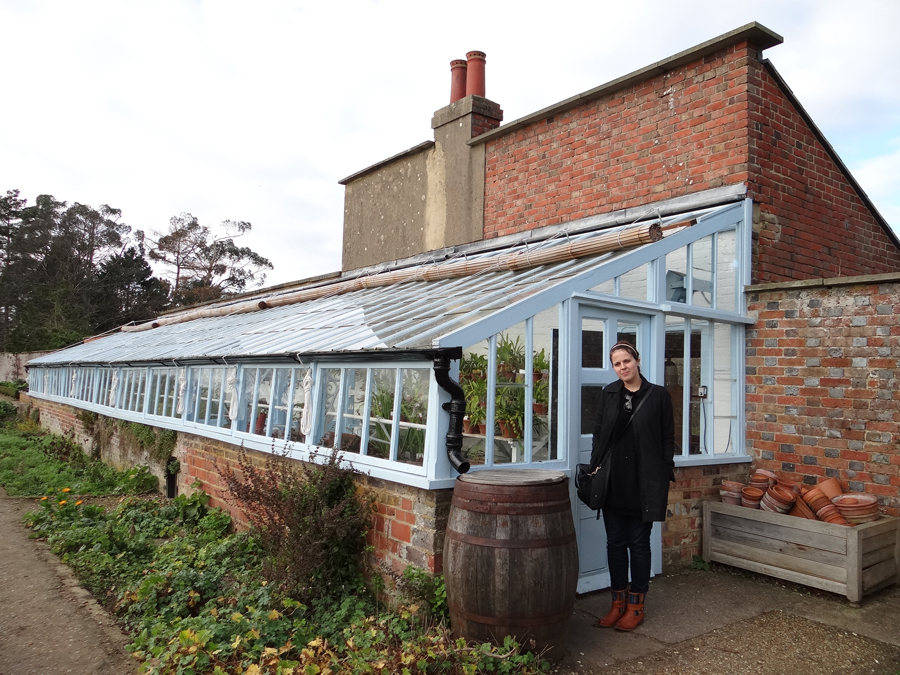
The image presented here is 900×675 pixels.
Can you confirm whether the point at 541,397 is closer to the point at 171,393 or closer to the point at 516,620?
the point at 516,620

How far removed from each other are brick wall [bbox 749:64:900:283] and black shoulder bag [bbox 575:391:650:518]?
3121 mm

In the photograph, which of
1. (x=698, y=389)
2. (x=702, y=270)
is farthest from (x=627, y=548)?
(x=702, y=270)

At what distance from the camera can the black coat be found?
13.7 ft

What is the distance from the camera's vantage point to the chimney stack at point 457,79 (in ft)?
34.9

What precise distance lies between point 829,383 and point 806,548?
1472mm

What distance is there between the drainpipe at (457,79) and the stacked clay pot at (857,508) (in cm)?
790

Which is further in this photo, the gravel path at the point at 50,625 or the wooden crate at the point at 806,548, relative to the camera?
the wooden crate at the point at 806,548

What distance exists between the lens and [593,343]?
5379 mm

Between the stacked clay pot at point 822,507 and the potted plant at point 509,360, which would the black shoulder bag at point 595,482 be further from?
the stacked clay pot at point 822,507

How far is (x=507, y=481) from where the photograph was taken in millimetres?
3752

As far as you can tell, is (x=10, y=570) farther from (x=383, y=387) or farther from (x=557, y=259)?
(x=557, y=259)

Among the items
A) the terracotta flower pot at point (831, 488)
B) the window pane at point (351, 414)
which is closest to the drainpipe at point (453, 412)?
the window pane at point (351, 414)

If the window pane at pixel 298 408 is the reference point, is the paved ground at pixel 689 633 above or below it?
below

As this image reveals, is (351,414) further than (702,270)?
No
